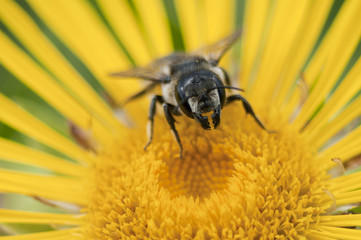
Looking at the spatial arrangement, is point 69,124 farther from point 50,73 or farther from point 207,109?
point 207,109

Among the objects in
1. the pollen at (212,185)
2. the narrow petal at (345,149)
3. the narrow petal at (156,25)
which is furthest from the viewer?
the narrow petal at (156,25)

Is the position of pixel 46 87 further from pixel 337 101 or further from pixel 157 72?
pixel 337 101

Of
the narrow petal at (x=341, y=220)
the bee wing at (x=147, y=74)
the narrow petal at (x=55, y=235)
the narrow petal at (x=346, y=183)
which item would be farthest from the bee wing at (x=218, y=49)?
the narrow petal at (x=55, y=235)

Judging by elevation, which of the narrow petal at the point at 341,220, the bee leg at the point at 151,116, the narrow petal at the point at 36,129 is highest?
the narrow petal at the point at 36,129

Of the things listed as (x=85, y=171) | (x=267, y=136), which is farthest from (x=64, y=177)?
(x=267, y=136)

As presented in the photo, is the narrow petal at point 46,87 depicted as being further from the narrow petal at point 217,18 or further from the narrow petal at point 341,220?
the narrow petal at point 341,220
